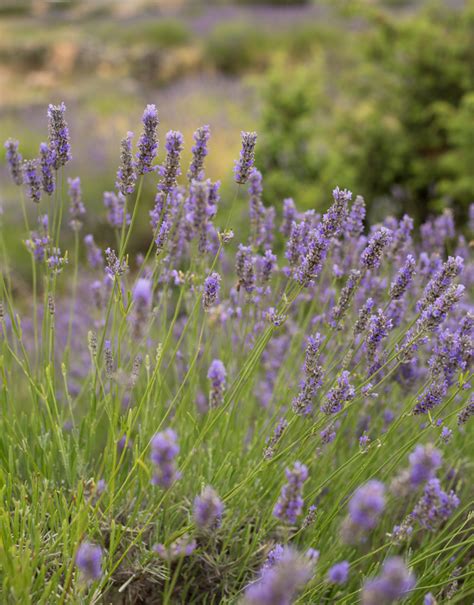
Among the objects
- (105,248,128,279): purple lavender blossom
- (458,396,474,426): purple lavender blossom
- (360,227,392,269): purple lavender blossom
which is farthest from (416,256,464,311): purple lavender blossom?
(105,248,128,279): purple lavender blossom

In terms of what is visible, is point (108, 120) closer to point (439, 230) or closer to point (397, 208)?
point (397, 208)

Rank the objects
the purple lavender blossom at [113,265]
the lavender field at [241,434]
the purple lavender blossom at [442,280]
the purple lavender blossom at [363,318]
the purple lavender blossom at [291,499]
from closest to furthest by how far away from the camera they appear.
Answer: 1. the purple lavender blossom at [291,499]
2. the lavender field at [241,434]
3. the purple lavender blossom at [442,280]
4. the purple lavender blossom at [113,265]
5. the purple lavender blossom at [363,318]

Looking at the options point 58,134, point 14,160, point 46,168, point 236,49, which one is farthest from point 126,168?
point 236,49

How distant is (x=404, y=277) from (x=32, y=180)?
1.27 meters

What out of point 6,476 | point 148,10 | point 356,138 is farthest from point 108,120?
point 148,10

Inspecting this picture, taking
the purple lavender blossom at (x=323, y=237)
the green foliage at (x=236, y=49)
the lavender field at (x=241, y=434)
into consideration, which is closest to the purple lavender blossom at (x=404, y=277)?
the lavender field at (x=241, y=434)

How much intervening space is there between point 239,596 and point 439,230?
1.91m

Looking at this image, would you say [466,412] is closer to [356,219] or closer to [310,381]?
[310,381]

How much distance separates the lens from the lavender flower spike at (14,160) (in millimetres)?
2019

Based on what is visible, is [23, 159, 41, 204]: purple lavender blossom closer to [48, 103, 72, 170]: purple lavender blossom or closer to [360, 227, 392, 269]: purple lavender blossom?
[48, 103, 72, 170]: purple lavender blossom

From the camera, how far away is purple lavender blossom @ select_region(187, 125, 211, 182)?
1.87m

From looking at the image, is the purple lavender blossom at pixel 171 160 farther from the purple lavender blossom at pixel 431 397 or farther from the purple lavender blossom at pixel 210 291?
the purple lavender blossom at pixel 431 397

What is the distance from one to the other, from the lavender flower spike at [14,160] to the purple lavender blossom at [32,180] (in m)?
0.06

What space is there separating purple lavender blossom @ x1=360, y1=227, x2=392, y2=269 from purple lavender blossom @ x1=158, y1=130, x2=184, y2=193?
2.03ft
